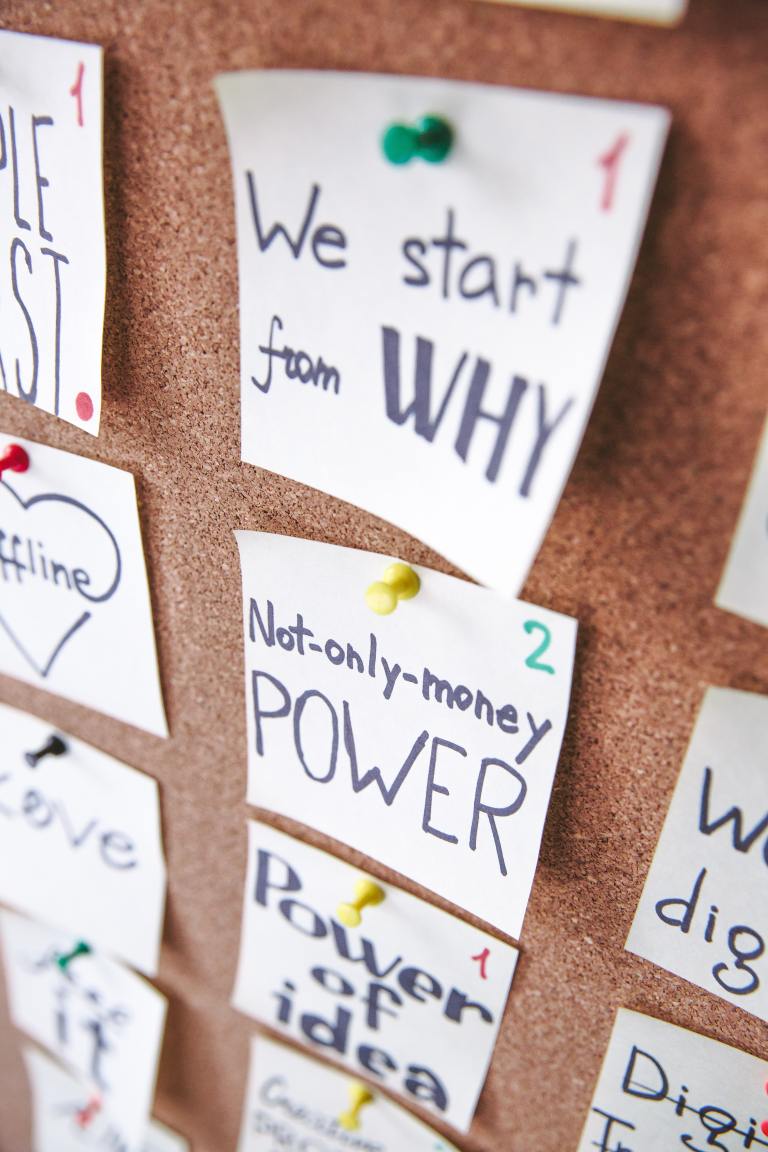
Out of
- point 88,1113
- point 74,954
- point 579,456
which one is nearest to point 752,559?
point 579,456

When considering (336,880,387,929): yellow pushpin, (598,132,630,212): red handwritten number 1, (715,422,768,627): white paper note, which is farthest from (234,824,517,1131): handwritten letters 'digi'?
(598,132,630,212): red handwritten number 1

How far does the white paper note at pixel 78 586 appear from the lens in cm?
48

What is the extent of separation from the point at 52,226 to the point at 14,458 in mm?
143

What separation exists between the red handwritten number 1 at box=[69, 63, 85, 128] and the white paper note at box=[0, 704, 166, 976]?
0.38m

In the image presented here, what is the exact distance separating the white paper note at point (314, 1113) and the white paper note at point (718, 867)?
26 cm

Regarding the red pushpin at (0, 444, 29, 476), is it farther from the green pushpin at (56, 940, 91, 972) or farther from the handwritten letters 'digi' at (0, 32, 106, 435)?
the green pushpin at (56, 940, 91, 972)

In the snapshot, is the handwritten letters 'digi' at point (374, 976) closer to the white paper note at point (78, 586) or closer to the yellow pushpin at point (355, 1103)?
the yellow pushpin at point (355, 1103)

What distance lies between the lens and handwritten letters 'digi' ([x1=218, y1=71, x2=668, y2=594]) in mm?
280

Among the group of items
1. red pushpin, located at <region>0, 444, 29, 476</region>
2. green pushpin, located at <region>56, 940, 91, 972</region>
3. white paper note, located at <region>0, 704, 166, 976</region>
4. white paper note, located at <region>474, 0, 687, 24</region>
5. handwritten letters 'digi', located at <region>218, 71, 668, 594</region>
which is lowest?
green pushpin, located at <region>56, 940, 91, 972</region>

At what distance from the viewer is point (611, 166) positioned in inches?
10.7

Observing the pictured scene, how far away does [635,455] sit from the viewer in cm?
32

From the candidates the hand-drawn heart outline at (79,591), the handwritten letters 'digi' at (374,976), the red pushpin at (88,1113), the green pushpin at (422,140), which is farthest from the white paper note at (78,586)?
the red pushpin at (88,1113)

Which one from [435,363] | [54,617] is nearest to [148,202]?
[435,363]

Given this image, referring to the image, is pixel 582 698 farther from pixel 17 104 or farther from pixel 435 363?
pixel 17 104
